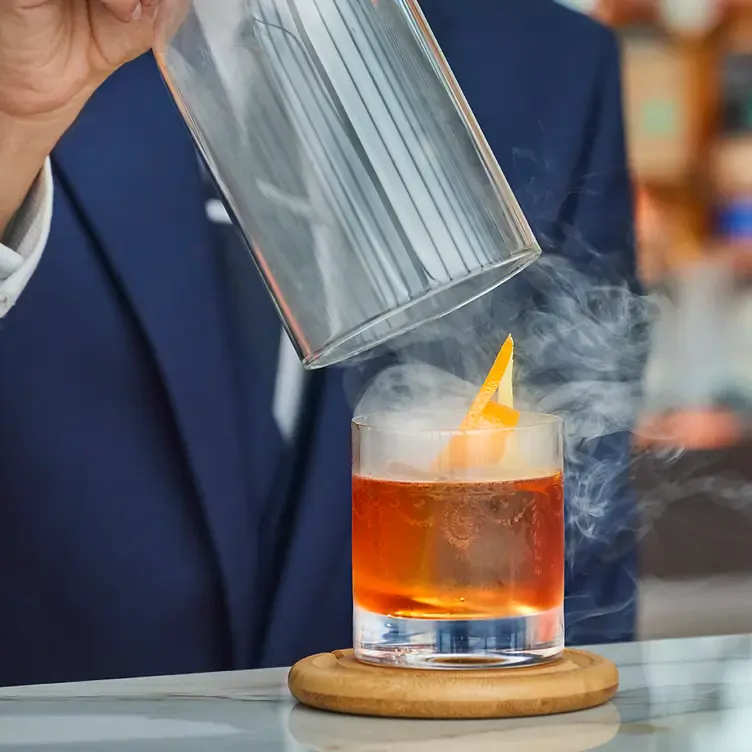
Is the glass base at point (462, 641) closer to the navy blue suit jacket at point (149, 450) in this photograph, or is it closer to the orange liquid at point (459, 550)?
the orange liquid at point (459, 550)

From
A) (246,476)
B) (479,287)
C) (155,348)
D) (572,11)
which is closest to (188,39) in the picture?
(479,287)

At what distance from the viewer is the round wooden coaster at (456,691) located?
2.70 ft

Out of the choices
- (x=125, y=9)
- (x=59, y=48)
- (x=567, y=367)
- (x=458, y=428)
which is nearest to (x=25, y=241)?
Result: (x=59, y=48)

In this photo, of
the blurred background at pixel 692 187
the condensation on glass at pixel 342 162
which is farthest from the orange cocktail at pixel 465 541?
the blurred background at pixel 692 187

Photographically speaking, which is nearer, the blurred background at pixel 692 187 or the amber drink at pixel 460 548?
the amber drink at pixel 460 548

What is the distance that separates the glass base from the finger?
1.39 ft

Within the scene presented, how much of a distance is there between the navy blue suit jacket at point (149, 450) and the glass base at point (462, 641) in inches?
23.1

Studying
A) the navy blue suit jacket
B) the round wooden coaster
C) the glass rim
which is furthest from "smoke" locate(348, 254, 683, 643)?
the round wooden coaster

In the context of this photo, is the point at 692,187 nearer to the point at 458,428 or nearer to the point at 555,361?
the point at 555,361

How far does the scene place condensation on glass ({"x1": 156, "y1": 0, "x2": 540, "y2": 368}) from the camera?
29.5 inches

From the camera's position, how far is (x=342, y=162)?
0.75 m

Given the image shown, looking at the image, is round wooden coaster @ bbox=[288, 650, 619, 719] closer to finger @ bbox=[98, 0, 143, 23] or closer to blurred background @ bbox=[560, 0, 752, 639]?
finger @ bbox=[98, 0, 143, 23]

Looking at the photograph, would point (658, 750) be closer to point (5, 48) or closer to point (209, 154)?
point (209, 154)

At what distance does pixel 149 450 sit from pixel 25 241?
1.29ft
